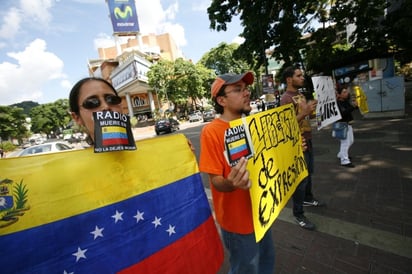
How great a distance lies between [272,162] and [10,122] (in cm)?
6667

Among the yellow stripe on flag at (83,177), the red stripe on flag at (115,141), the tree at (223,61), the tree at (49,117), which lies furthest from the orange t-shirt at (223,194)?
the tree at (49,117)

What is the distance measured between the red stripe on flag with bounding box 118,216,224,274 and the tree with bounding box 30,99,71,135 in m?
93.4

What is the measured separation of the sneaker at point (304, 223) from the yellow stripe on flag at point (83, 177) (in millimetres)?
2261

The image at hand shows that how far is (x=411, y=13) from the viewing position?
29.1ft

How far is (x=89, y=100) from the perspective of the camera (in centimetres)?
147

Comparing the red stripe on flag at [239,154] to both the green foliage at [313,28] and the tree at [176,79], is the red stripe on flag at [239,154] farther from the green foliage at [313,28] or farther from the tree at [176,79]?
the tree at [176,79]

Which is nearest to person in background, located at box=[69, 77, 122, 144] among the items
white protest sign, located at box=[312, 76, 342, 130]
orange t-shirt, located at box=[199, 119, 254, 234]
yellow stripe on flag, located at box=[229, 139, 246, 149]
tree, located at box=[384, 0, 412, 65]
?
orange t-shirt, located at box=[199, 119, 254, 234]

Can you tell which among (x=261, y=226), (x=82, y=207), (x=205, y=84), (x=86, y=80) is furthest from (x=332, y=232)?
(x=205, y=84)

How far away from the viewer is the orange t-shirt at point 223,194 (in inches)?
63.6

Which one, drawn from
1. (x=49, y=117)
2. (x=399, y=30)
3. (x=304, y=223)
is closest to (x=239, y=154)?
(x=304, y=223)

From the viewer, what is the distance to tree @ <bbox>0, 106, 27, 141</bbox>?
49.6 m

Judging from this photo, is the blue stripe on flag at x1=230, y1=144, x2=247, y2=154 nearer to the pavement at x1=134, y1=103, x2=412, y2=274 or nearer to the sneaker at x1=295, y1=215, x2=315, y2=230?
the pavement at x1=134, y1=103, x2=412, y2=274

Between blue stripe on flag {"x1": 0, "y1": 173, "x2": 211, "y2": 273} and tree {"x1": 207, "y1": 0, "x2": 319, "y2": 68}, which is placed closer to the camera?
blue stripe on flag {"x1": 0, "y1": 173, "x2": 211, "y2": 273}

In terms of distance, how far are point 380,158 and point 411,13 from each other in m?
7.37
